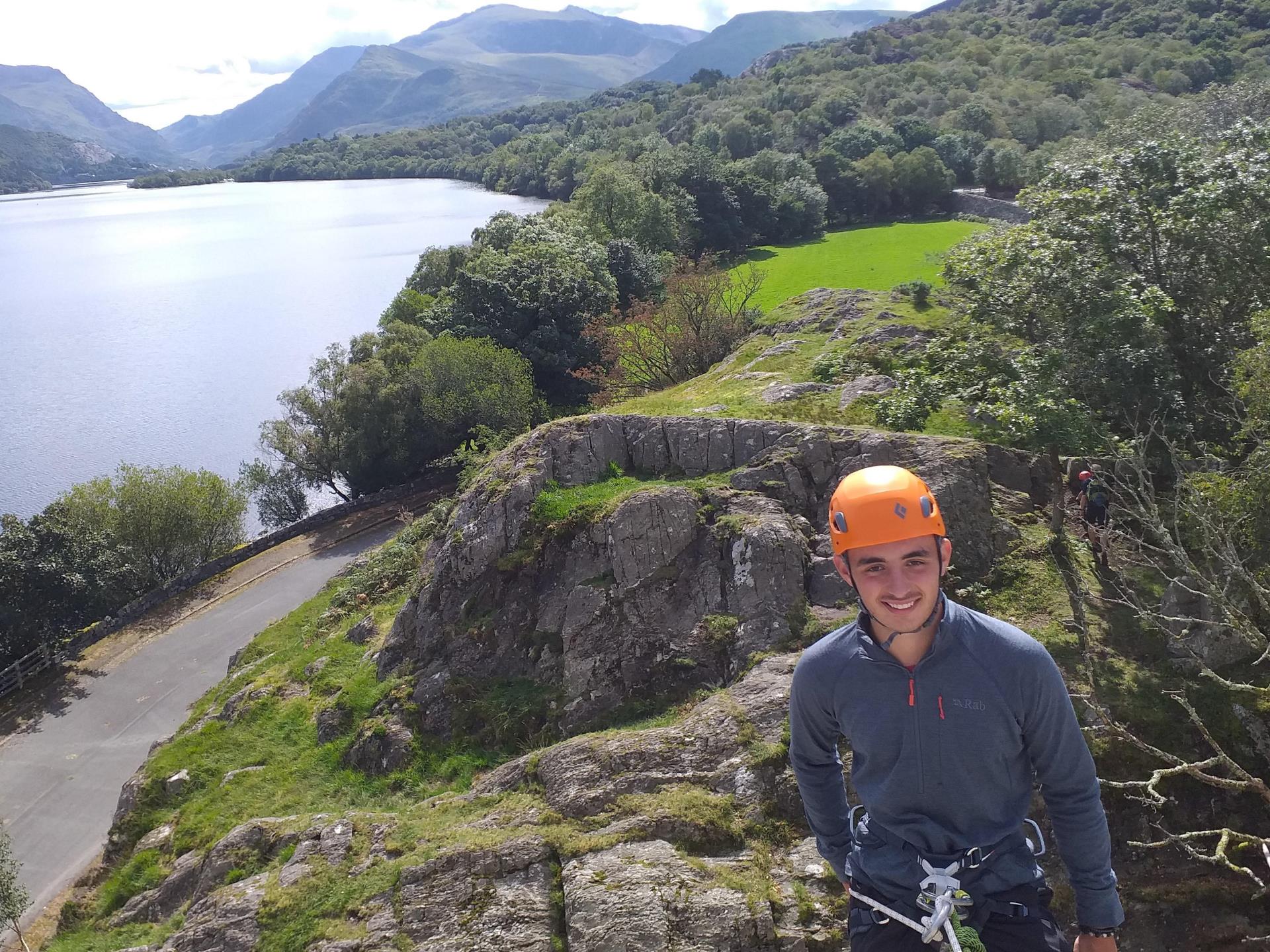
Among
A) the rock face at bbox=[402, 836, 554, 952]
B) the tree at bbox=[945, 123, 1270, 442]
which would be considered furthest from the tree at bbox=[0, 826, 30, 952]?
the tree at bbox=[945, 123, 1270, 442]

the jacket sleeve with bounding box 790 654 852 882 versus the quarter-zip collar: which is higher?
the quarter-zip collar

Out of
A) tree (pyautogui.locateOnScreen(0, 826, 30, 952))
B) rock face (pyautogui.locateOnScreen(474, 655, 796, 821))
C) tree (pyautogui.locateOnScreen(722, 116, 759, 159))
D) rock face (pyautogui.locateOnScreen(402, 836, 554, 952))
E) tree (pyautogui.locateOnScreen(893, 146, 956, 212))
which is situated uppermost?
tree (pyautogui.locateOnScreen(722, 116, 759, 159))

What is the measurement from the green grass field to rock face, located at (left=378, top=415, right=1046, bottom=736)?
87.0 ft

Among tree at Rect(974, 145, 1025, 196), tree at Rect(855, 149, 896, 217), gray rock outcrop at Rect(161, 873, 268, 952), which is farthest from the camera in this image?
tree at Rect(855, 149, 896, 217)

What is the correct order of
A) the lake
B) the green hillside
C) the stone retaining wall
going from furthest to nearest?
the green hillside
the stone retaining wall
the lake

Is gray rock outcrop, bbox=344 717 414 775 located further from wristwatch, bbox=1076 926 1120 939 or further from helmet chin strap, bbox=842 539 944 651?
wristwatch, bbox=1076 926 1120 939

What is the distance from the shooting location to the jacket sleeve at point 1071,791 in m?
3.62

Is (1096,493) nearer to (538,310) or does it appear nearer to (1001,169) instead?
(538,310)

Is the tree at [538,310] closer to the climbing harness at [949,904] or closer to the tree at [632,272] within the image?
the tree at [632,272]

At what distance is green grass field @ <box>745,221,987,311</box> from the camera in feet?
147

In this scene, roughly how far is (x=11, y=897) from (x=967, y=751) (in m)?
20.0

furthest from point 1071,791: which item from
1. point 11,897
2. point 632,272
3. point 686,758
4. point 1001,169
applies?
point 1001,169

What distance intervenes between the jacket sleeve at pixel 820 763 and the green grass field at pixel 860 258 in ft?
119

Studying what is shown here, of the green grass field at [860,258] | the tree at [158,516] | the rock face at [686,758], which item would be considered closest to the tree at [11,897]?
the rock face at [686,758]
